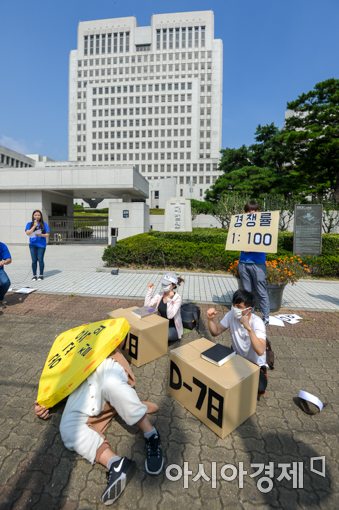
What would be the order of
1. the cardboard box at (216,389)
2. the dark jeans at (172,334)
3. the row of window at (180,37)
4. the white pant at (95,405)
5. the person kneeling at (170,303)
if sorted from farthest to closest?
the row of window at (180,37) < the dark jeans at (172,334) < the person kneeling at (170,303) < the cardboard box at (216,389) < the white pant at (95,405)

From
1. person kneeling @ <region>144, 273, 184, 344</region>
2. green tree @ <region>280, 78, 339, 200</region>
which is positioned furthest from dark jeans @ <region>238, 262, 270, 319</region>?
green tree @ <region>280, 78, 339, 200</region>

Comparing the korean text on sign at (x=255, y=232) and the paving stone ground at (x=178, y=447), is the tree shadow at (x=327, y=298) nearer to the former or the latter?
the paving stone ground at (x=178, y=447)

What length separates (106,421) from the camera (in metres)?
2.34

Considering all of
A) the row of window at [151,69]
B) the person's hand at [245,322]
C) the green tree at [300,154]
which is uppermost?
the row of window at [151,69]

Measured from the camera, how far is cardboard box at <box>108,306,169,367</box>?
3348mm

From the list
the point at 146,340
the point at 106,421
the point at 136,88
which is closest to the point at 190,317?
the point at 146,340

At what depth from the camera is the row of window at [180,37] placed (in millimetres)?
74312

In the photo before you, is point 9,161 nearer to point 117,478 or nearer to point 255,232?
point 255,232

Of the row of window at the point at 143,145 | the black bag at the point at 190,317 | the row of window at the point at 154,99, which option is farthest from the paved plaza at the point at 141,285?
the row of window at the point at 154,99

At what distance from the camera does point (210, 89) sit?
74500 mm

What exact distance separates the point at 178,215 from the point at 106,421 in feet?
43.7

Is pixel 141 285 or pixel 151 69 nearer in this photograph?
pixel 141 285

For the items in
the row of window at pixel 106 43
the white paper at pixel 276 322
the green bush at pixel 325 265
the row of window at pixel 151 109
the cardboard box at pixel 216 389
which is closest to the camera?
the cardboard box at pixel 216 389

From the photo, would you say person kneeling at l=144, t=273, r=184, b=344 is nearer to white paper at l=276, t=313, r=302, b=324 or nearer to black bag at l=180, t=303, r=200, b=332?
black bag at l=180, t=303, r=200, b=332
